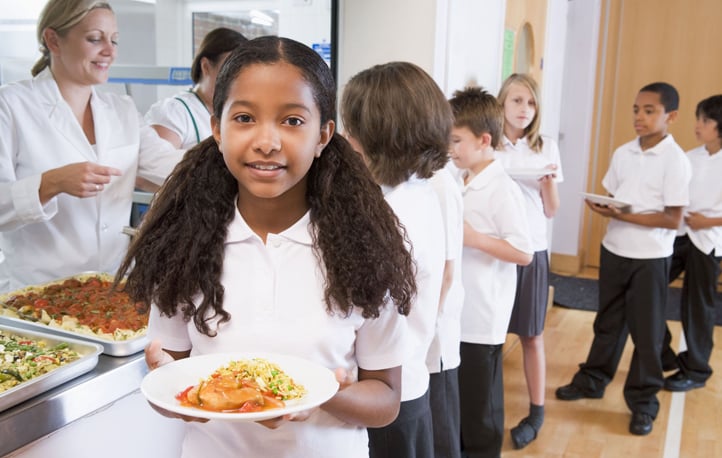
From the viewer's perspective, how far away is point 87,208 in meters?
1.98

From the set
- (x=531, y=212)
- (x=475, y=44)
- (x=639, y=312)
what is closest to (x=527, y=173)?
(x=531, y=212)

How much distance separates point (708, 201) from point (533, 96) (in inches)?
45.1

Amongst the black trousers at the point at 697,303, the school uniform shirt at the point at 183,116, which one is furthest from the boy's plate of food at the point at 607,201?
the school uniform shirt at the point at 183,116

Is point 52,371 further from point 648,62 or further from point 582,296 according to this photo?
point 648,62

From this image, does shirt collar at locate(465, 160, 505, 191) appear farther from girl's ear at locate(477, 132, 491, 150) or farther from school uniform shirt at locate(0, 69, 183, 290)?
school uniform shirt at locate(0, 69, 183, 290)

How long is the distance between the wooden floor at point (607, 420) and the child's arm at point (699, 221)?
843mm

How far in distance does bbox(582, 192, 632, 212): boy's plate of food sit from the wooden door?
2832mm

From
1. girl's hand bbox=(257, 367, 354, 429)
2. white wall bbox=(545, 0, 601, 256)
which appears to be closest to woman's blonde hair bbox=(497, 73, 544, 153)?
girl's hand bbox=(257, 367, 354, 429)

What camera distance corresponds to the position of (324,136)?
3.50 feet

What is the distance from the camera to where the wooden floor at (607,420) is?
2.87m

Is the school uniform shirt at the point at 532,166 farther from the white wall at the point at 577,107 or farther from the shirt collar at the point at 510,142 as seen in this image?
the white wall at the point at 577,107

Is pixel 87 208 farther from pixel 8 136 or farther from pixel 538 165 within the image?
pixel 538 165

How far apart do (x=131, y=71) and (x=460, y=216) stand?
4.79 ft

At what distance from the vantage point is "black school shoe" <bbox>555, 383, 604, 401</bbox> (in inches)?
133
